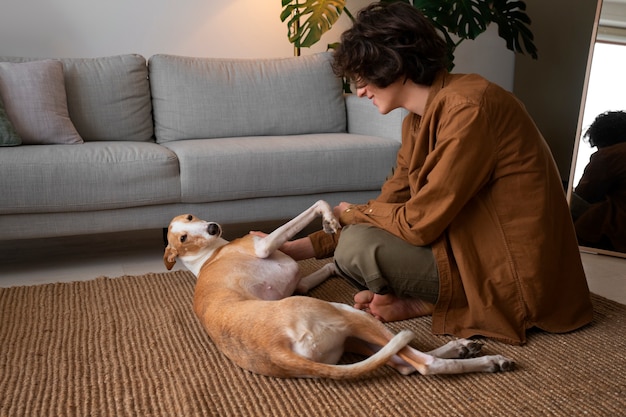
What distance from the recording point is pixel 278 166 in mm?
2939

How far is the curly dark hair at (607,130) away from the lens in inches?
123

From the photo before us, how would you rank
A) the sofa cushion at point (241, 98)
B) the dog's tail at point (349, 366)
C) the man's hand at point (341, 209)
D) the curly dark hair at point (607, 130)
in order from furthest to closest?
the sofa cushion at point (241, 98)
the curly dark hair at point (607, 130)
the man's hand at point (341, 209)
the dog's tail at point (349, 366)

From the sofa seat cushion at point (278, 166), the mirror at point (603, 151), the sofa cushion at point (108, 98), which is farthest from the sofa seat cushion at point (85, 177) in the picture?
the mirror at point (603, 151)

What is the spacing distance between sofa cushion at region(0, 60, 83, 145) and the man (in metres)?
1.62

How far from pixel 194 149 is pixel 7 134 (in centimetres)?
80

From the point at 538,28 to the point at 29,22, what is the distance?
3.30 m

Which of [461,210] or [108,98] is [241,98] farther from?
[461,210]

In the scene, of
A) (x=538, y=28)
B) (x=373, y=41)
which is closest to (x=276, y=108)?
(x=373, y=41)

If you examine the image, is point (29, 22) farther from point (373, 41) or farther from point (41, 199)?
point (373, 41)

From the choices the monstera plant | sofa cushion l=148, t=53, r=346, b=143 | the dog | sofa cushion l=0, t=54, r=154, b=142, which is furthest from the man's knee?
the monstera plant

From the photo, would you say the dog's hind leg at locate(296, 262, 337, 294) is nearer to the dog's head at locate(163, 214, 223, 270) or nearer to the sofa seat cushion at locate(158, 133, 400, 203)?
the dog's head at locate(163, 214, 223, 270)

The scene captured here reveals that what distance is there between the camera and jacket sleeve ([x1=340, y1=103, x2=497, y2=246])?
68.8 inches

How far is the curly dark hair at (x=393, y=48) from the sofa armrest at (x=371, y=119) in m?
1.23

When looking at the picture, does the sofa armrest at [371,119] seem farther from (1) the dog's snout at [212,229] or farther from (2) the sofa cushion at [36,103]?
(2) the sofa cushion at [36,103]
